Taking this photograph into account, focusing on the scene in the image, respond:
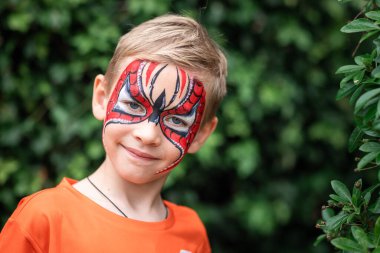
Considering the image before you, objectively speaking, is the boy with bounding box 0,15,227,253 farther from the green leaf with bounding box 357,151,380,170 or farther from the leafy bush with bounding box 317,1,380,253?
the green leaf with bounding box 357,151,380,170

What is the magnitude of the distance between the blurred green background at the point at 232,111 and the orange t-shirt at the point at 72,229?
1.56m

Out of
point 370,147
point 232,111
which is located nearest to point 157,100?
point 370,147

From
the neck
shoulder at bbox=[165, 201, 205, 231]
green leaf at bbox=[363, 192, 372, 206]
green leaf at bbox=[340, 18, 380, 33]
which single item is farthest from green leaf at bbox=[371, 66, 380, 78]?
shoulder at bbox=[165, 201, 205, 231]

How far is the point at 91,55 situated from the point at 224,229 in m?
1.57

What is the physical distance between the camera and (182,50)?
2.34 meters

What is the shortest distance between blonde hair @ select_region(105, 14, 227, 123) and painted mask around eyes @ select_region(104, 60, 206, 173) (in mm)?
47

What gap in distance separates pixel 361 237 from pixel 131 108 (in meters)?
0.98

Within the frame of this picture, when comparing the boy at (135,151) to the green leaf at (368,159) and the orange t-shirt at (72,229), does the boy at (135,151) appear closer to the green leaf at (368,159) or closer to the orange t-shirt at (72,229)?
the orange t-shirt at (72,229)

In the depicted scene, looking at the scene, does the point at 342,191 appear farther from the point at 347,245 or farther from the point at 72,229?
the point at 72,229

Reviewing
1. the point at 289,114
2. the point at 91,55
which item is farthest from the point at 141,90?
the point at 289,114

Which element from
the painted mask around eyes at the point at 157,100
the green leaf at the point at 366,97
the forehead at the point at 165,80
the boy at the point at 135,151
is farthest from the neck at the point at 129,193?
the green leaf at the point at 366,97

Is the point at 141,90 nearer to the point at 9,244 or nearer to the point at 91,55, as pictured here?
the point at 9,244

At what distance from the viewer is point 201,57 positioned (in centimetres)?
240

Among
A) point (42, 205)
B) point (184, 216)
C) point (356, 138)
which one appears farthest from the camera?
point (184, 216)
